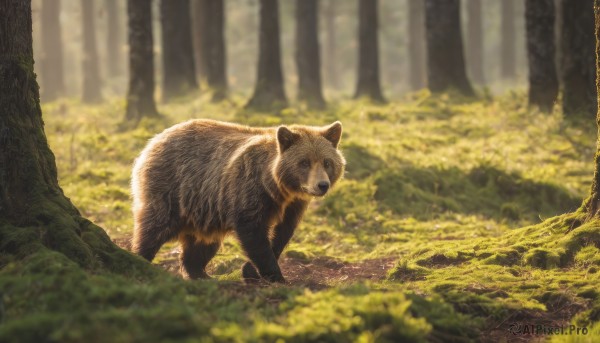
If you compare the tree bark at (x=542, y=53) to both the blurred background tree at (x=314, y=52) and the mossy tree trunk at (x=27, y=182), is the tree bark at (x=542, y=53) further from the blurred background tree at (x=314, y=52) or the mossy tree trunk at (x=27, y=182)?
the mossy tree trunk at (x=27, y=182)

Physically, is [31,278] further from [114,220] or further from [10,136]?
[114,220]

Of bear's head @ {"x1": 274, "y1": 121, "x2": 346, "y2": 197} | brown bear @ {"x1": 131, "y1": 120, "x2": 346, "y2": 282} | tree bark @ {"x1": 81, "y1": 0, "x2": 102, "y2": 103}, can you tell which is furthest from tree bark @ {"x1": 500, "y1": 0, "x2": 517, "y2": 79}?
bear's head @ {"x1": 274, "y1": 121, "x2": 346, "y2": 197}

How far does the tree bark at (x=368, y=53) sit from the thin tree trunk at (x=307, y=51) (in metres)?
1.45

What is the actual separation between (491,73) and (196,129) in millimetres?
64051

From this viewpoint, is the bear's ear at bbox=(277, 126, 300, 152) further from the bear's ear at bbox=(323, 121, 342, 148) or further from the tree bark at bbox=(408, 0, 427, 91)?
the tree bark at bbox=(408, 0, 427, 91)

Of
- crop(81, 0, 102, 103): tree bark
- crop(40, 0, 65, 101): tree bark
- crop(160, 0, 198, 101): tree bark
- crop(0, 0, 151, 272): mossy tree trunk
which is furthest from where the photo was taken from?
crop(40, 0, 65, 101): tree bark

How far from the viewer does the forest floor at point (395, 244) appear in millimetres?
5312

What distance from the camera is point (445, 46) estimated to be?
21984 millimetres

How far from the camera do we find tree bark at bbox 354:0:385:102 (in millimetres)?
26094

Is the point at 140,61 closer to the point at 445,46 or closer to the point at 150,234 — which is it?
the point at 445,46

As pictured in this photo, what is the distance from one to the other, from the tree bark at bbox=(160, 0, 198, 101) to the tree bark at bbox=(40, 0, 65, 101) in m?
16.0

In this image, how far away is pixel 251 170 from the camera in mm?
8508

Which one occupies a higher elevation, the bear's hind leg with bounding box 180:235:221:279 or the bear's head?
the bear's head

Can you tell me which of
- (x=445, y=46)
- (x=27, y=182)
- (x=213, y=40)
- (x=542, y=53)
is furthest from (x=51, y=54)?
(x=27, y=182)
